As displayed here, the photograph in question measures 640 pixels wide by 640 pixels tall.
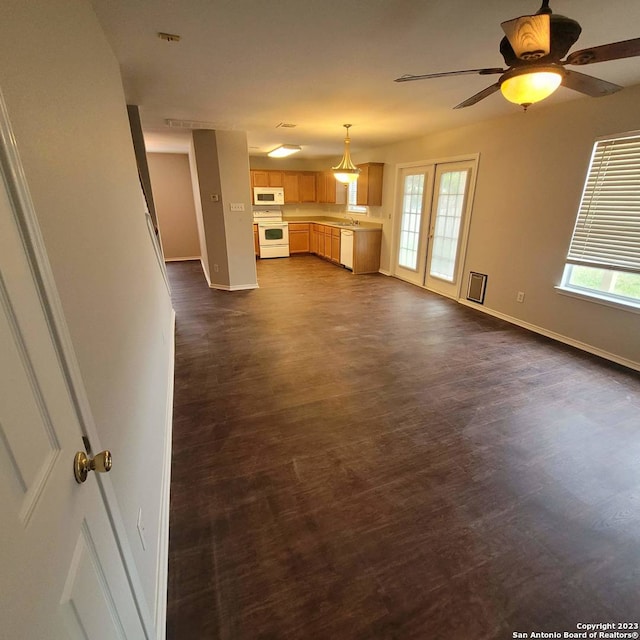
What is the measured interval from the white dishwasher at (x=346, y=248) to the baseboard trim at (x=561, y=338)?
2762mm

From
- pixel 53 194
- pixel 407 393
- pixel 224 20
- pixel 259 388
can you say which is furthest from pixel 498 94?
pixel 53 194

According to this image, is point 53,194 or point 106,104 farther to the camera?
point 106,104

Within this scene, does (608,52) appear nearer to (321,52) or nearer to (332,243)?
(321,52)

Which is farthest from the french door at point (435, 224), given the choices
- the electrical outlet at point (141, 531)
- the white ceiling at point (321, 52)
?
the electrical outlet at point (141, 531)

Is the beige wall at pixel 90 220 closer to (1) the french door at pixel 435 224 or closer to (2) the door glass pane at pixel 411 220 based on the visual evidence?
(1) the french door at pixel 435 224

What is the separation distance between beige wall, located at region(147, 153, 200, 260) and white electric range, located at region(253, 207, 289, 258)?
1645mm

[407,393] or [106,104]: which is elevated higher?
[106,104]

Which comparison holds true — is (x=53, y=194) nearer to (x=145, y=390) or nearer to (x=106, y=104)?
(x=145, y=390)

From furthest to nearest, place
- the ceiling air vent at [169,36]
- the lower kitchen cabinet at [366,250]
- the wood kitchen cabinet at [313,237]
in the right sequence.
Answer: the wood kitchen cabinet at [313,237] < the lower kitchen cabinet at [366,250] < the ceiling air vent at [169,36]

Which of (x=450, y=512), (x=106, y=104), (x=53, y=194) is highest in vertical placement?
(x=106, y=104)

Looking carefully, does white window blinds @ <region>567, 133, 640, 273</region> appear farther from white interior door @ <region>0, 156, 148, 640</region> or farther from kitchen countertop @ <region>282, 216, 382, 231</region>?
white interior door @ <region>0, 156, 148, 640</region>

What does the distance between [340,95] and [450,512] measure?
3605mm

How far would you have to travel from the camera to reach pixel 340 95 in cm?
329

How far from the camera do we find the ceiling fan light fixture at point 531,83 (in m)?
1.66
